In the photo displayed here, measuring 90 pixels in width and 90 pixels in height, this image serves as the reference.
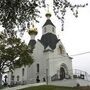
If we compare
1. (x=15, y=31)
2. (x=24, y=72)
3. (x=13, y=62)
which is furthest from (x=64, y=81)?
(x=15, y=31)

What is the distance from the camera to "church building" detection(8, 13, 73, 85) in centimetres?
5075

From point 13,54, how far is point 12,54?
15 centimetres

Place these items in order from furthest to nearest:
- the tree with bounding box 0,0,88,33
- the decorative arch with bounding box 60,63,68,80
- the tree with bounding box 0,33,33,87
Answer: the decorative arch with bounding box 60,63,68,80, the tree with bounding box 0,33,33,87, the tree with bounding box 0,0,88,33

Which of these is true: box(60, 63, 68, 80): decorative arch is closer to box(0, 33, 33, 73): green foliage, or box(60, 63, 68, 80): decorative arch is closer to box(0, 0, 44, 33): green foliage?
box(0, 33, 33, 73): green foliage

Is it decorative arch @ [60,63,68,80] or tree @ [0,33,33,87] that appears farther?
decorative arch @ [60,63,68,80]

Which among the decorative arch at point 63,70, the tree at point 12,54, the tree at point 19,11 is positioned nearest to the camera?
the tree at point 19,11

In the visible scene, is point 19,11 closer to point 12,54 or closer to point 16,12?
point 16,12

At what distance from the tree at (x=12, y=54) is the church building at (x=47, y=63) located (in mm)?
6773

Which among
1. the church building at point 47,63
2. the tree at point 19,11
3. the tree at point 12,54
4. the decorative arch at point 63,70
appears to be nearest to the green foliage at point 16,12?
the tree at point 19,11

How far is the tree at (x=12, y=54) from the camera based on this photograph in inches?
1631

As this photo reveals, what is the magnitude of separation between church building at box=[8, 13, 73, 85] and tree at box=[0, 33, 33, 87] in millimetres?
6773

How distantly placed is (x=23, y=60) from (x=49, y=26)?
53.0 feet

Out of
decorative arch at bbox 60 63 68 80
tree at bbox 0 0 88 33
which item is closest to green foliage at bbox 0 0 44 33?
tree at bbox 0 0 88 33

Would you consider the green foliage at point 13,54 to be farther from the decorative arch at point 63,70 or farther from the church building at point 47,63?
the decorative arch at point 63,70
